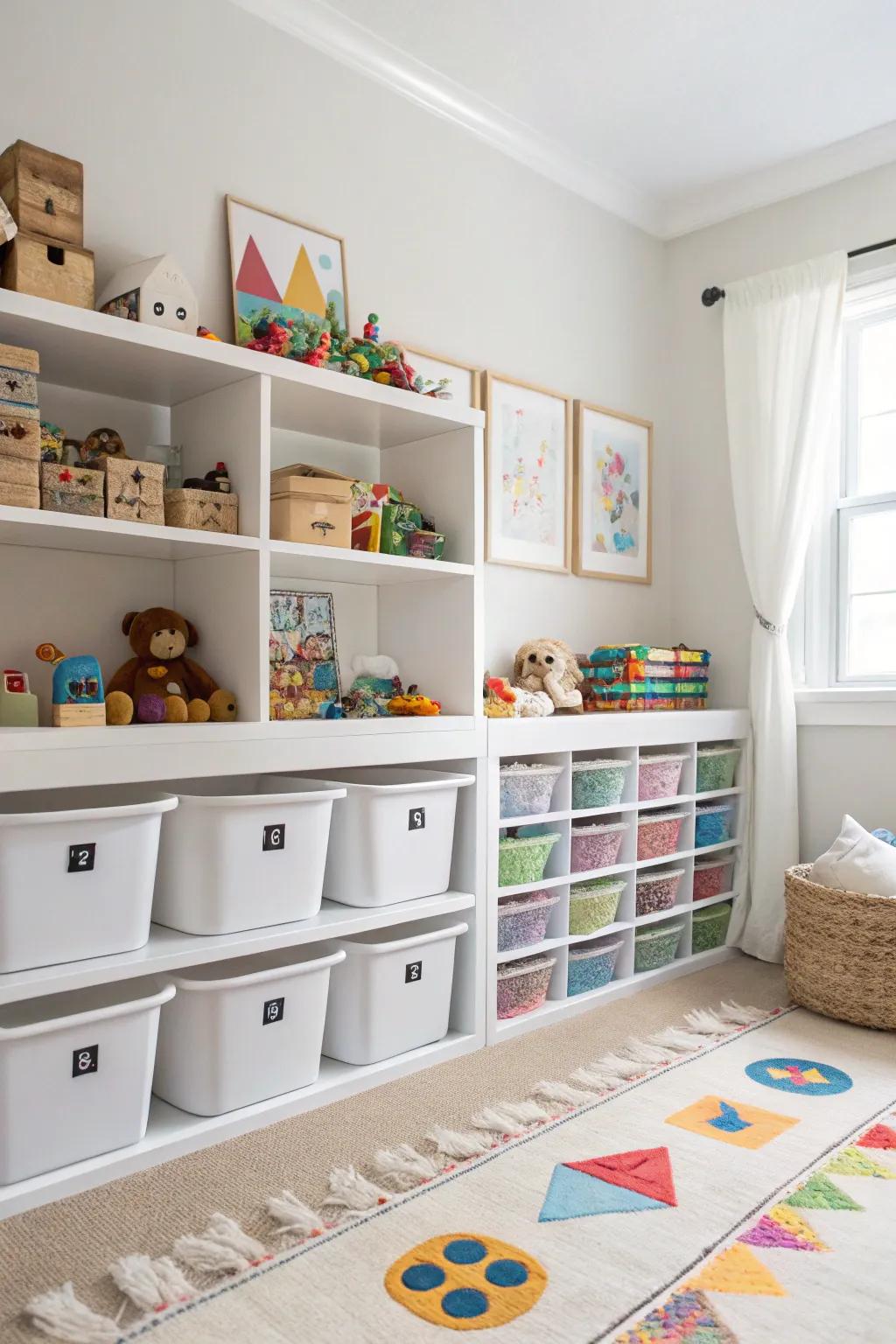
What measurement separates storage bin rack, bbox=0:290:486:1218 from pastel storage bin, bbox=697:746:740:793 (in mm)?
1013

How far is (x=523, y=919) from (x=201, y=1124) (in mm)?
976

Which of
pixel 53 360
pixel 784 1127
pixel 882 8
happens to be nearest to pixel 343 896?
pixel 784 1127

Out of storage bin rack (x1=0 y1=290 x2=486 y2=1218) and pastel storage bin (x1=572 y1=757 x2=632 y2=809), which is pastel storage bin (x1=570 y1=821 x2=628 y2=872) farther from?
storage bin rack (x1=0 y1=290 x2=486 y2=1218)

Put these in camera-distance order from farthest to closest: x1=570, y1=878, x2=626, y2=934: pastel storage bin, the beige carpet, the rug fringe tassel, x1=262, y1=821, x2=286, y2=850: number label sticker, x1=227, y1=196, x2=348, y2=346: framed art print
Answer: x1=570, y1=878, x2=626, y2=934: pastel storage bin → x1=227, y1=196, x2=348, y2=346: framed art print → x1=262, y1=821, x2=286, y2=850: number label sticker → the beige carpet → the rug fringe tassel

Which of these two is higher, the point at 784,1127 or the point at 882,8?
the point at 882,8

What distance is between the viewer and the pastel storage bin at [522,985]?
8.48 feet

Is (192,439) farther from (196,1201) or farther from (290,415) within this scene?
(196,1201)

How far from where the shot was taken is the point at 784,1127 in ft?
6.77

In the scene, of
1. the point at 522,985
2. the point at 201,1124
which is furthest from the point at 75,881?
the point at 522,985

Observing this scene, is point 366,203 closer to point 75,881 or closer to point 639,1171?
point 75,881

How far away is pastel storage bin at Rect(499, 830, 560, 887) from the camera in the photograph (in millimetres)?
2564

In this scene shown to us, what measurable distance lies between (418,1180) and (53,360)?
5.55 ft

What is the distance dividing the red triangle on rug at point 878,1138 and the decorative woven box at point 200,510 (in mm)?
1752

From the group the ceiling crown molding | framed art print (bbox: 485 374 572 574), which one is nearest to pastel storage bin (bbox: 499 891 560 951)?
framed art print (bbox: 485 374 572 574)
